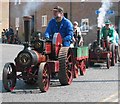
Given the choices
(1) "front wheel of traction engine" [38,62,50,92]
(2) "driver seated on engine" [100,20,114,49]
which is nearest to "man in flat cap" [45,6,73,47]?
(1) "front wheel of traction engine" [38,62,50,92]

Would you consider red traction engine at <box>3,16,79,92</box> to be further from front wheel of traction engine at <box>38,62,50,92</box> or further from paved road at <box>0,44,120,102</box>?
paved road at <box>0,44,120,102</box>

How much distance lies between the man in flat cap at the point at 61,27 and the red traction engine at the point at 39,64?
1.16 ft

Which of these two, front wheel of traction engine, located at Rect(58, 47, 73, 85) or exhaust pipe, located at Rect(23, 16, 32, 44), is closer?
exhaust pipe, located at Rect(23, 16, 32, 44)

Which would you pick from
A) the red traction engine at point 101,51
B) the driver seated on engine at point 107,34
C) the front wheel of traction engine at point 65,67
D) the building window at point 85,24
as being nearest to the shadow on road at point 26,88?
the front wheel of traction engine at point 65,67

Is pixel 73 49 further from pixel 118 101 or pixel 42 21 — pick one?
pixel 42 21

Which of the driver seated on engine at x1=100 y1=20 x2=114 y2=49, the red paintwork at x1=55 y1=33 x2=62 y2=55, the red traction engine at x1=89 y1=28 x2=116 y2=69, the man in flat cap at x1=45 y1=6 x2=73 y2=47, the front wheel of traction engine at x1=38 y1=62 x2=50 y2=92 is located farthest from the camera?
the driver seated on engine at x1=100 y1=20 x2=114 y2=49

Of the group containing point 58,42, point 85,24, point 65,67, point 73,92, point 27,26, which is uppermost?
point 85,24

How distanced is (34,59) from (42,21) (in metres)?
30.3

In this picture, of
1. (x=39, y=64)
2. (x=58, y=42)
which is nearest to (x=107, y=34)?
(x=58, y=42)

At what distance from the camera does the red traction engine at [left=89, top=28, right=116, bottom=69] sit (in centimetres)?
1388

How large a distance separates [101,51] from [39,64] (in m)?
5.76

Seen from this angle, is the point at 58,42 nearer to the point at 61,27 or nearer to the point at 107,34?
the point at 61,27

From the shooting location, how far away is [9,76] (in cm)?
839

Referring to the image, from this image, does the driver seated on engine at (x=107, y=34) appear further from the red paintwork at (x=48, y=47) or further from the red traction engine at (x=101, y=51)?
the red paintwork at (x=48, y=47)
